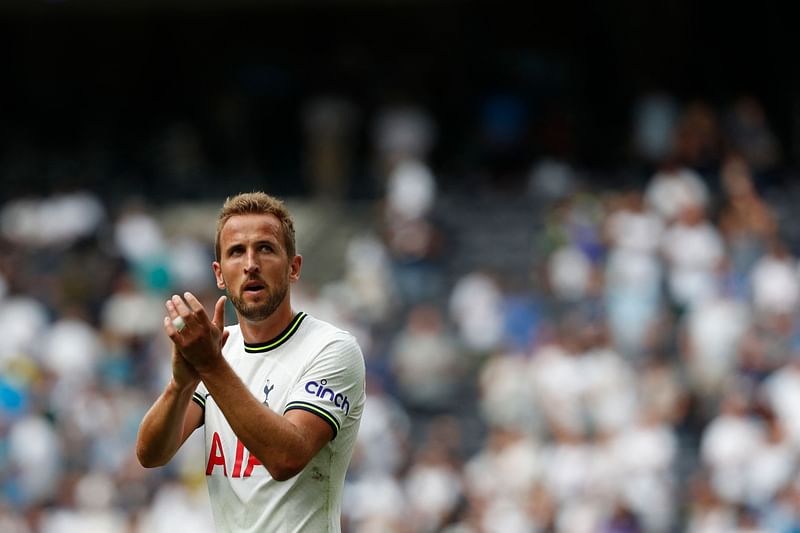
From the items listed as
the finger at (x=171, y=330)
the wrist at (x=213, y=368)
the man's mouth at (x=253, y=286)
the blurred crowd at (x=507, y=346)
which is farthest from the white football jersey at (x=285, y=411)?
the blurred crowd at (x=507, y=346)

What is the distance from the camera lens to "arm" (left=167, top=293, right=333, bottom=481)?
412 centimetres

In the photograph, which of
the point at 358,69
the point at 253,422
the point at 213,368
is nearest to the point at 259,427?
the point at 253,422

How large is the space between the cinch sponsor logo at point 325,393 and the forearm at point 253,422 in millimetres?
229

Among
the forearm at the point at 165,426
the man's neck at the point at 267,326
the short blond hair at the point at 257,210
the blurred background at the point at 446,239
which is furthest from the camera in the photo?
the blurred background at the point at 446,239

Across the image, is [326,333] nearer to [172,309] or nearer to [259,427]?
[259,427]

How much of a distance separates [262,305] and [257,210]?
11.2 inches

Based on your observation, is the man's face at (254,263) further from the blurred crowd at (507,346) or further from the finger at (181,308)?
the blurred crowd at (507,346)

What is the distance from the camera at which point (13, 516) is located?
14117 mm

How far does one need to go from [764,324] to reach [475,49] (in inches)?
329

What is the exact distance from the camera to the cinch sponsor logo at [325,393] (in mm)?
4488

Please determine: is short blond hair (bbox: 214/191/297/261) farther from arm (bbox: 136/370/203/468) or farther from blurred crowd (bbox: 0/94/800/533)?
blurred crowd (bbox: 0/94/800/533)

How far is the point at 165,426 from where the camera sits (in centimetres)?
455

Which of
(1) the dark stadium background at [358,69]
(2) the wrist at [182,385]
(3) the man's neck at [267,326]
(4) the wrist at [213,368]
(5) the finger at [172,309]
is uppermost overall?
(1) the dark stadium background at [358,69]

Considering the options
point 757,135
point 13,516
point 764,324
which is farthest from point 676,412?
point 13,516
